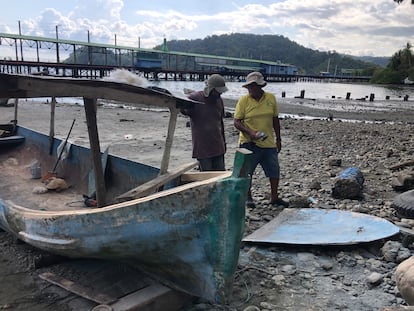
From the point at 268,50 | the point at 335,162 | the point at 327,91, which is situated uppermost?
the point at 268,50

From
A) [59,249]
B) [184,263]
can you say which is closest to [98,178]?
[59,249]

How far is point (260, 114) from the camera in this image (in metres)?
5.50

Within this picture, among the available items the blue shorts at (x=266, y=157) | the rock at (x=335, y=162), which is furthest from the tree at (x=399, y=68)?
the blue shorts at (x=266, y=157)

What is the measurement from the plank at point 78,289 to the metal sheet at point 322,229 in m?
1.89

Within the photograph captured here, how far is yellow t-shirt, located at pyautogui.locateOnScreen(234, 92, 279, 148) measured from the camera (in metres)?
5.50

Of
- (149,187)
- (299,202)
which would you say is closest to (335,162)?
(299,202)

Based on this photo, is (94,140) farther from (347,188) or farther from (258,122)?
(347,188)

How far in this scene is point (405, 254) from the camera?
4.23m

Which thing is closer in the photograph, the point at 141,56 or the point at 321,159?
the point at 321,159

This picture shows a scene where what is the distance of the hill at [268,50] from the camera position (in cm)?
16812

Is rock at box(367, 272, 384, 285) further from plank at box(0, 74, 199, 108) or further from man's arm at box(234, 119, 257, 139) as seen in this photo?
plank at box(0, 74, 199, 108)

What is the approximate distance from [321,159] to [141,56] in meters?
63.9

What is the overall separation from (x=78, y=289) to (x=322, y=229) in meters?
2.90

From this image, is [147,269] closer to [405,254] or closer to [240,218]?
[240,218]
